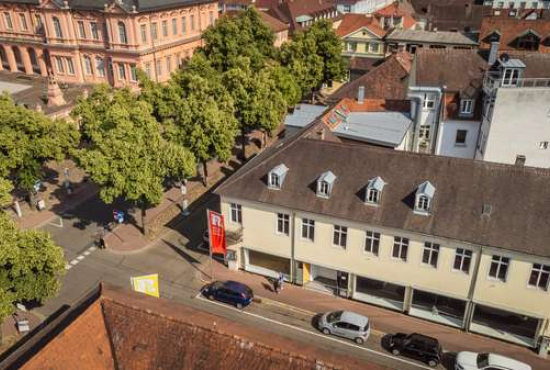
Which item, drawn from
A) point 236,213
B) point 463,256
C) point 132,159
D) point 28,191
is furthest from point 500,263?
point 28,191

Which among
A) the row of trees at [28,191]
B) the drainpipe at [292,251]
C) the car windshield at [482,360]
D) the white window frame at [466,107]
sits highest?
the white window frame at [466,107]

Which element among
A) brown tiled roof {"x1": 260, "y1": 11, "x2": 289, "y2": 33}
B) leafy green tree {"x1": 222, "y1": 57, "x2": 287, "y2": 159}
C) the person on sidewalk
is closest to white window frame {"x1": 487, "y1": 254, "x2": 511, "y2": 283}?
the person on sidewalk

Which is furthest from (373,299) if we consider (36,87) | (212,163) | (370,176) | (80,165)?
(36,87)

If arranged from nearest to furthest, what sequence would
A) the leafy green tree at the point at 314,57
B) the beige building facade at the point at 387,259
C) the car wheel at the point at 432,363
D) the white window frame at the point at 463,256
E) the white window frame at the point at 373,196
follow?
the car wheel at the point at 432,363 → the beige building facade at the point at 387,259 → the white window frame at the point at 463,256 → the white window frame at the point at 373,196 → the leafy green tree at the point at 314,57

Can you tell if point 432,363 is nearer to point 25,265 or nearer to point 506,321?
point 506,321

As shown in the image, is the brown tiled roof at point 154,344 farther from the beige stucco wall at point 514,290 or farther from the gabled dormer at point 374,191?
the beige stucco wall at point 514,290

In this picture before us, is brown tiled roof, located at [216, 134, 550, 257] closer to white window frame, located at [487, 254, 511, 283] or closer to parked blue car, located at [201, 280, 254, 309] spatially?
white window frame, located at [487, 254, 511, 283]

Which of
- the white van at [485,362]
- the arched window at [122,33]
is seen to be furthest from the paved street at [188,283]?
the arched window at [122,33]
